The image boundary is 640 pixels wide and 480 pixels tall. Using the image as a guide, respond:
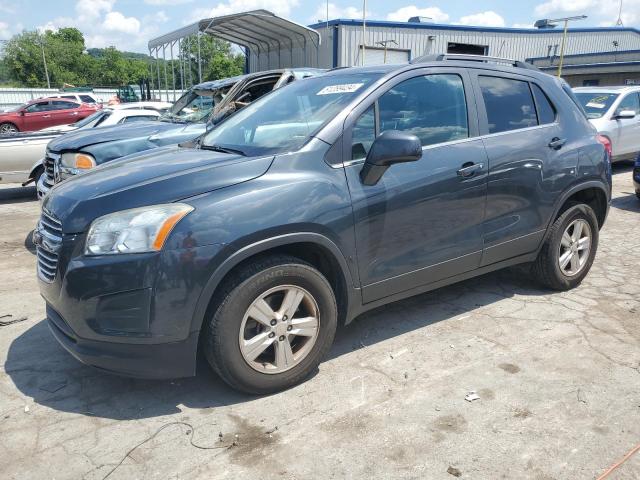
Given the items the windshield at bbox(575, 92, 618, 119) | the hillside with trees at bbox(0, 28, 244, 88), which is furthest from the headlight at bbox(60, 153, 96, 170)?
the hillside with trees at bbox(0, 28, 244, 88)

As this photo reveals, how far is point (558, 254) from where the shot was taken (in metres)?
4.56

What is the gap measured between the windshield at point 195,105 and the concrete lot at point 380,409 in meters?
4.88

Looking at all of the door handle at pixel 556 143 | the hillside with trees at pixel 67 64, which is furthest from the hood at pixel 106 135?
the hillside with trees at pixel 67 64

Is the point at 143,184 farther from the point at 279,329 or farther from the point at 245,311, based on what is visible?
the point at 279,329

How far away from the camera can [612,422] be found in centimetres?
288

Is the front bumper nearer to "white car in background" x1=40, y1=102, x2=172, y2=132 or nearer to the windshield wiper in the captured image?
the windshield wiper

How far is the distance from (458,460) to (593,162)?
3051 millimetres

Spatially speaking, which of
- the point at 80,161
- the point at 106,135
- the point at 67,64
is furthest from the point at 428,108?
the point at 67,64

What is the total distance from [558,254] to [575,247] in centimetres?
29

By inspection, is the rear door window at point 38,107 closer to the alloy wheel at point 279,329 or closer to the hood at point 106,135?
the hood at point 106,135

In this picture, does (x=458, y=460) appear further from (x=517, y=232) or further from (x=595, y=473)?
(x=517, y=232)

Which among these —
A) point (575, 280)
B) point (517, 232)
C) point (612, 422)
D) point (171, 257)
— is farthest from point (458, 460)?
point (575, 280)

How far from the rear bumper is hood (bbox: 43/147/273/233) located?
61 centimetres

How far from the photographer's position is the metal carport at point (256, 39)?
1998cm
